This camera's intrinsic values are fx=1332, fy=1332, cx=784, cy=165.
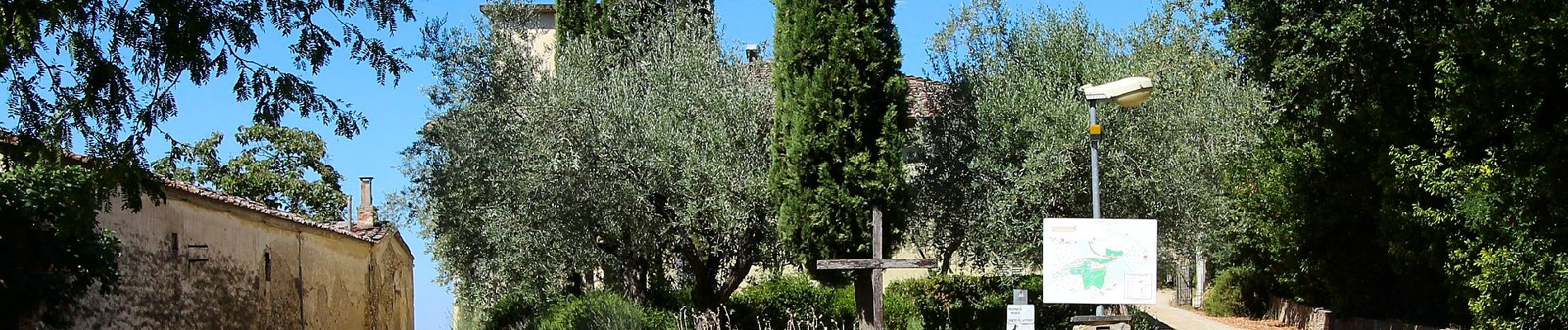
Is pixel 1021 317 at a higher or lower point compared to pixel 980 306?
higher

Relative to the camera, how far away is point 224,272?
16391mm

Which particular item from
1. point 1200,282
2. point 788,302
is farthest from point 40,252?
point 1200,282

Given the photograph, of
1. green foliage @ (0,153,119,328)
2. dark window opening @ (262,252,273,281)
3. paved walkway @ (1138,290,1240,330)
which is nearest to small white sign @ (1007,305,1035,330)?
green foliage @ (0,153,119,328)

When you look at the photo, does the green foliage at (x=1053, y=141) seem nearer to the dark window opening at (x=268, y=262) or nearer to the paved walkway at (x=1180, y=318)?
the paved walkway at (x=1180, y=318)

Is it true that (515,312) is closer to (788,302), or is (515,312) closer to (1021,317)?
(788,302)

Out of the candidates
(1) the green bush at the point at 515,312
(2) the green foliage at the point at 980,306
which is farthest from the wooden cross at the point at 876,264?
(1) the green bush at the point at 515,312

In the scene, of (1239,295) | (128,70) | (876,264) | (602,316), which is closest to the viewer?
(128,70)

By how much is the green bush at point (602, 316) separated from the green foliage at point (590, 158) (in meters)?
0.46

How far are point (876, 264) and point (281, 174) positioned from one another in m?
22.8

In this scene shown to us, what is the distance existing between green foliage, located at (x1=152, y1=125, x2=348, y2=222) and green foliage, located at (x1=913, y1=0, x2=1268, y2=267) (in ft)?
63.6

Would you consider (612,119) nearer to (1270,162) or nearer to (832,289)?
(832,289)

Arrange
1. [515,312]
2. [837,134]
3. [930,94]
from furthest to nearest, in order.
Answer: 1. [515,312]
2. [930,94]
3. [837,134]

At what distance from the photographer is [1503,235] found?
1252cm

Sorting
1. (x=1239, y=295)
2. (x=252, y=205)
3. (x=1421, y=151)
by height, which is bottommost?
(x=1239, y=295)
